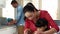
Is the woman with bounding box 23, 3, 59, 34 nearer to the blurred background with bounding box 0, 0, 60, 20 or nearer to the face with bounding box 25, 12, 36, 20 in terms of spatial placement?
the face with bounding box 25, 12, 36, 20

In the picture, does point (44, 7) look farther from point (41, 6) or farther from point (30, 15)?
point (30, 15)

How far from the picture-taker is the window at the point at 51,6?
10.5ft

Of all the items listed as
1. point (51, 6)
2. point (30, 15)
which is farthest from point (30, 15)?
point (51, 6)

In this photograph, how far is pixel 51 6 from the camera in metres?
3.26

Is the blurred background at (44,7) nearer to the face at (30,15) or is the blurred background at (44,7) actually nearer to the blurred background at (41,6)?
the blurred background at (41,6)

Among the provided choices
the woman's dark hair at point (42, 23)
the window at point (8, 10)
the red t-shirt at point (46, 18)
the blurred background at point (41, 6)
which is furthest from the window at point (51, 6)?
the woman's dark hair at point (42, 23)

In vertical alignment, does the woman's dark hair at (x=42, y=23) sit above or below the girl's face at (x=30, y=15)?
below

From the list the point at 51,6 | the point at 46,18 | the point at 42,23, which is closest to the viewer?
the point at 42,23

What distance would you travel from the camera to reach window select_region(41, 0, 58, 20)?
10.5 feet

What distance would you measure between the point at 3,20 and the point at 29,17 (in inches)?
69.9

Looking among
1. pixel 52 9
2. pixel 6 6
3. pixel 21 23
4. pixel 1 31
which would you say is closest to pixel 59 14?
pixel 52 9

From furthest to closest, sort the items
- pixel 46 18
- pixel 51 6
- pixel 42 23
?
pixel 51 6, pixel 46 18, pixel 42 23

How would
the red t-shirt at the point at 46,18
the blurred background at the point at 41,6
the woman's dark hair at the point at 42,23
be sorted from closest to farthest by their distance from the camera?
the woman's dark hair at the point at 42,23 → the red t-shirt at the point at 46,18 → the blurred background at the point at 41,6

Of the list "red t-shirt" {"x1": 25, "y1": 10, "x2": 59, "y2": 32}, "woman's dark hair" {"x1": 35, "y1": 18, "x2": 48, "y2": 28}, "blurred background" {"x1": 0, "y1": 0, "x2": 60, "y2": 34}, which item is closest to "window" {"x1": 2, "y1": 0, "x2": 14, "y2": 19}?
"blurred background" {"x1": 0, "y1": 0, "x2": 60, "y2": 34}
